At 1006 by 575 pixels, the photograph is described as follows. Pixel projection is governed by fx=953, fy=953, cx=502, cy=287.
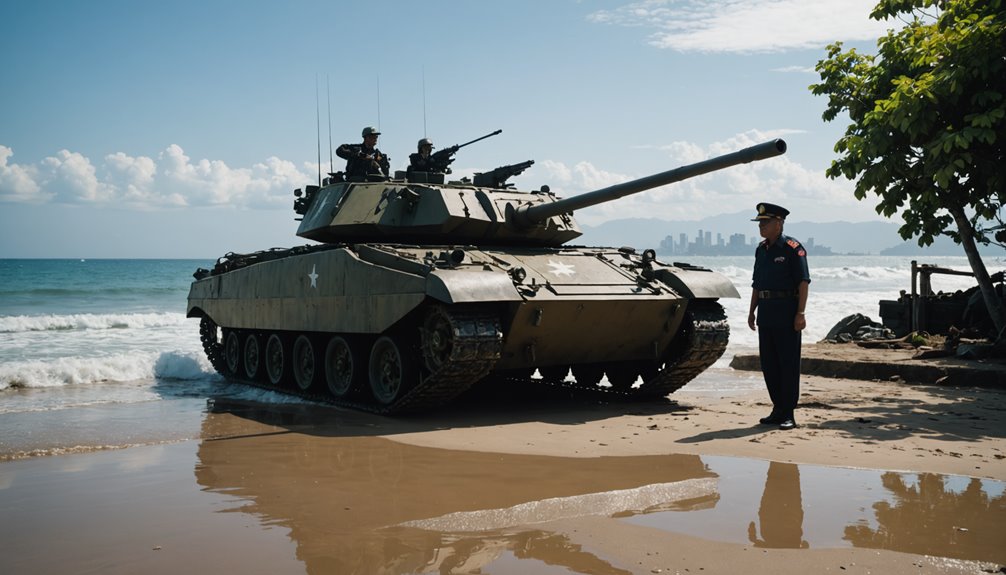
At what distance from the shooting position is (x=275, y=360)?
14.3m

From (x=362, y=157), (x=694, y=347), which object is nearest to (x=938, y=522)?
(x=694, y=347)

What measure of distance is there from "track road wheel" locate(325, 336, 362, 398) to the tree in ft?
23.0

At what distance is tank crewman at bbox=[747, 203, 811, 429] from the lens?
898 centimetres

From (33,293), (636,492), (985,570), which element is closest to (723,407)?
(636,492)

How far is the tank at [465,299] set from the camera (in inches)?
394

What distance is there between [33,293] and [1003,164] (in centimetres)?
4071

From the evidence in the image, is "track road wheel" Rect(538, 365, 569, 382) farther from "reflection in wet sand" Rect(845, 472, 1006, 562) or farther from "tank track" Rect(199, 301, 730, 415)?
"reflection in wet sand" Rect(845, 472, 1006, 562)

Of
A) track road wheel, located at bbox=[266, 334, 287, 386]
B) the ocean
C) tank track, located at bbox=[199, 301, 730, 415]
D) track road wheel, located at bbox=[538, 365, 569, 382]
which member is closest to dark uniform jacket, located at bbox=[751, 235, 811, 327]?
tank track, located at bbox=[199, 301, 730, 415]

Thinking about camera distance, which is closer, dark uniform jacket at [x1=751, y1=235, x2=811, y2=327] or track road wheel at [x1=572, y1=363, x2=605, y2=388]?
dark uniform jacket at [x1=751, y1=235, x2=811, y2=327]

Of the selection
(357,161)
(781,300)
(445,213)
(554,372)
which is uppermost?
(357,161)

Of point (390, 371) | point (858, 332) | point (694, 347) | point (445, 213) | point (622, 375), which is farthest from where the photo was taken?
point (858, 332)

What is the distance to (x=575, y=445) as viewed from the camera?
27.8 feet

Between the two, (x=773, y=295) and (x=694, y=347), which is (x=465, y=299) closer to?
(x=773, y=295)

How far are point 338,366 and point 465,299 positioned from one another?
3547mm
